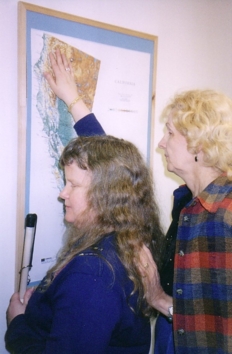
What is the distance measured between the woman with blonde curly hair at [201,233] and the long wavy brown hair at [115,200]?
9 centimetres

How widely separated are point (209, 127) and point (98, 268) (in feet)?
1.89

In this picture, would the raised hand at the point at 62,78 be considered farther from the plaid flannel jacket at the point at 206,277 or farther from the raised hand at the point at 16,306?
the raised hand at the point at 16,306

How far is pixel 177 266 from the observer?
106 centimetres

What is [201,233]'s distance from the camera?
1.03 m

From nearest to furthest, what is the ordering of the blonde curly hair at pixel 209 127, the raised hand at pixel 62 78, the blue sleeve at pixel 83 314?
1. the blue sleeve at pixel 83 314
2. the blonde curly hair at pixel 209 127
3. the raised hand at pixel 62 78

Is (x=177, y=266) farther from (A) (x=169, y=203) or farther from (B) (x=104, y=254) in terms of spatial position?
(A) (x=169, y=203)

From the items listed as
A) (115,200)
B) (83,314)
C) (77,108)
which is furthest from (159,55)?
(83,314)

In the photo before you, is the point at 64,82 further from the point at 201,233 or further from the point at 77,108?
the point at 201,233

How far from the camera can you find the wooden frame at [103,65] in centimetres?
112

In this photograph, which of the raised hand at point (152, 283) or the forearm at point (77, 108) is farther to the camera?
the forearm at point (77, 108)

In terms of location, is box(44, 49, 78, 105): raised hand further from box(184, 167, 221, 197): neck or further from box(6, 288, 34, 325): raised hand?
box(6, 288, 34, 325): raised hand

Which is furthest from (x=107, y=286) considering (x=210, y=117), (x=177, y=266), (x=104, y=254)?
(x=210, y=117)

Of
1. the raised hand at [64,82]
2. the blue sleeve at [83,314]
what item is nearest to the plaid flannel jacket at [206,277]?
the blue sleeve at [83,314]

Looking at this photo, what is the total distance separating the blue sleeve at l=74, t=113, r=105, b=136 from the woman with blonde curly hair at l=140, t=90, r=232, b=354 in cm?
26
